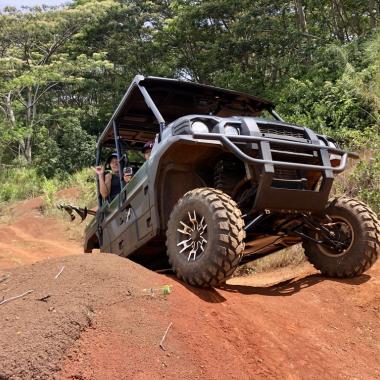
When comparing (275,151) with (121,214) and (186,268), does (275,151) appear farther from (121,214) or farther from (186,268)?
(121,214)

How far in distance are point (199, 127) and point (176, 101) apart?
5.59 ft

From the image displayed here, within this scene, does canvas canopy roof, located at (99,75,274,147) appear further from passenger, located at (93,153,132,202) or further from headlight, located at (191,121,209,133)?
headlight, located at (191,121,209,133)

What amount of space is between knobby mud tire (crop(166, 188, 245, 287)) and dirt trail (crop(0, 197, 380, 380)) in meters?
0.15

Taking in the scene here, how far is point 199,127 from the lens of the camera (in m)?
4.80

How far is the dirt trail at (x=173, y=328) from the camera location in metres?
3.47

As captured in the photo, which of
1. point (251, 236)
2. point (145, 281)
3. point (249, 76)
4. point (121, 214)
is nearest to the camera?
point (145, 281)

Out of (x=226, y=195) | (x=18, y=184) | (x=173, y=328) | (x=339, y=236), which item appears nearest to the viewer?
(x=173, y=328)

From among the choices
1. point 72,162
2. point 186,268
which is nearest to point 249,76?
point 72,162

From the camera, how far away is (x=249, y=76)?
78.1ft

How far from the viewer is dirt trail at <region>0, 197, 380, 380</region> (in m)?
3.47

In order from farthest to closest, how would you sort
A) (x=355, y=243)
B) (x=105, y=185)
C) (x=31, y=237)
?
(x=31, y=237) → (x=105, y=185) → (x=355, y=243)

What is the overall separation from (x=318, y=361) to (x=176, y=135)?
2.14 meters

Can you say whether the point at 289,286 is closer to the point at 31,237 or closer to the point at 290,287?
the point at 290,287

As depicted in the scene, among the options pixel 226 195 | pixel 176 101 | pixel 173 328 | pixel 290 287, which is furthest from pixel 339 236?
pixel 173 328
